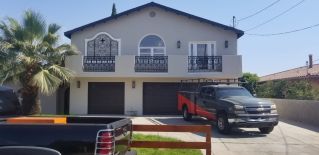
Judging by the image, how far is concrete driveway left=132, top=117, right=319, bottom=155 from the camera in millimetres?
10789

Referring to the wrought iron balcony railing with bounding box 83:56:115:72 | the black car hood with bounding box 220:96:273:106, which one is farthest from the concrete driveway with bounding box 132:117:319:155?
→ the wrought iron balcony railing with bounding box 83:56:115:72

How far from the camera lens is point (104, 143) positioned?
479 cm

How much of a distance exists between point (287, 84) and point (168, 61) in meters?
7.59

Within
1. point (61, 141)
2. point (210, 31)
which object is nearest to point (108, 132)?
point (61, 141)

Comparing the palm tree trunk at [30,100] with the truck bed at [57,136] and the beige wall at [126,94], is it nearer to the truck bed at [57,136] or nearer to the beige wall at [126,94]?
the beige wall at [126,94]

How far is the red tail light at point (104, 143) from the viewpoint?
4.77 meters

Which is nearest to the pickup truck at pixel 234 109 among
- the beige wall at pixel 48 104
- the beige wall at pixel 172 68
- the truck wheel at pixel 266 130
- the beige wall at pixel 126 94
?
the truck wheel at pixel 266 130

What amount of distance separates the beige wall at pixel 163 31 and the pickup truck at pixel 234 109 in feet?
24.3

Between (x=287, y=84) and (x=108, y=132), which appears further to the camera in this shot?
(x=287, y=84)

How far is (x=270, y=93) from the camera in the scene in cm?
2570

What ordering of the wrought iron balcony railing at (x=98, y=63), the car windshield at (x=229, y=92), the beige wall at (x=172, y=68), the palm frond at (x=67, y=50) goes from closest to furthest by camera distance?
the car windshield at (x=229, y=92) → the palm frond at (x=67, y=50) → the beige wall at (x=172, y=68) → the wrought iron balcony railing at (x=98, y=63)

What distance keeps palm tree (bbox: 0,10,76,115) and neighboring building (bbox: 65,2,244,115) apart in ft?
10.0

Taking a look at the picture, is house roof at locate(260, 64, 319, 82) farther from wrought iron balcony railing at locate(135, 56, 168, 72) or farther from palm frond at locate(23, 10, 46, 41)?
palm frond at locate(23, 10, 46, 41)

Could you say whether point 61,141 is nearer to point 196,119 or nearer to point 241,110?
point 241,110
